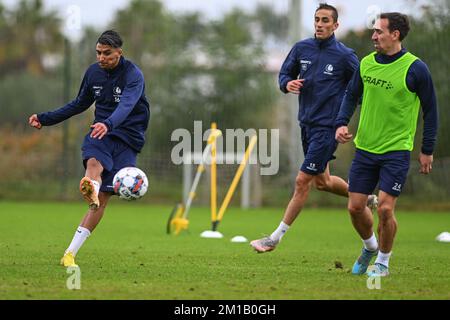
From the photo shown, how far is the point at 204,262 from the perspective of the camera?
8.70m

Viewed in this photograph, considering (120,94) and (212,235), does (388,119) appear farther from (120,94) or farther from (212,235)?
(212,235)

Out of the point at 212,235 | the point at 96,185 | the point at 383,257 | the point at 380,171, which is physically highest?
A: the point at 380,171

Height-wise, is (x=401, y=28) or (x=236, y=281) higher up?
(x=401, y=28)

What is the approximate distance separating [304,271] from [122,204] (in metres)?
13.1

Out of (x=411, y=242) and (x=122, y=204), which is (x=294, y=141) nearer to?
(x=122, y=204)

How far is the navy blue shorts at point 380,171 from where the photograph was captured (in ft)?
24.2

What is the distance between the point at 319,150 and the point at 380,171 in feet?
4.67

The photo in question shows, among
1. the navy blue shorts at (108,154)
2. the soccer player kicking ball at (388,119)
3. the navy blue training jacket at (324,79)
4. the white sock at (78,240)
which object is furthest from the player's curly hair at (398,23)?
the white sock at (78,240)

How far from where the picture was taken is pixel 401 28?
7.43 metres

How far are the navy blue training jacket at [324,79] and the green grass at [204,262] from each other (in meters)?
1.43

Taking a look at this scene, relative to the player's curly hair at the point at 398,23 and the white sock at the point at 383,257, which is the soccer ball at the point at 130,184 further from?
the player's curly hair at the point at 398,23

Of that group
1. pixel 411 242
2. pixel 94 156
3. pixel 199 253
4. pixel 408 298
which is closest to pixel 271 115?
pixel 411 242

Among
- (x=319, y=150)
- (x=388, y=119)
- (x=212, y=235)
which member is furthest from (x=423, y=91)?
(x=212, y=235)

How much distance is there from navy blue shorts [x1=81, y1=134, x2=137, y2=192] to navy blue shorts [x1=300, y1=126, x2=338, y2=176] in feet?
5.52
